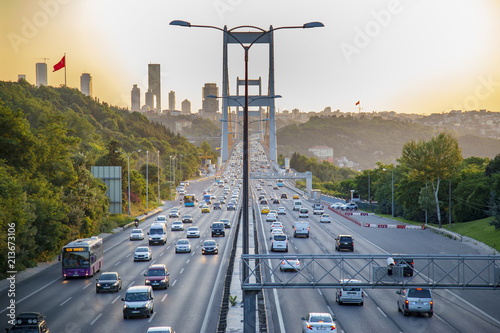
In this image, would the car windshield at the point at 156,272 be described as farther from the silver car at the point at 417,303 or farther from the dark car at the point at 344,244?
the dark car at the point at 344,244

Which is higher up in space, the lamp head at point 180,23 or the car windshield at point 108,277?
the lamp head at point 180,23

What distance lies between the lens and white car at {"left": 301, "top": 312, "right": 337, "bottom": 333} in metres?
23.1

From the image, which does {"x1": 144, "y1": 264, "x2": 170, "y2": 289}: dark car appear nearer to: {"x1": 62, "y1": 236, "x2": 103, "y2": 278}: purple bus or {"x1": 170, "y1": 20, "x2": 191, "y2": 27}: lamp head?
{"x1": 62, "y1": 236, "x2": 103, "y2": 278}: purple bus

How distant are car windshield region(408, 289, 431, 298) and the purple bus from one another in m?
20.2

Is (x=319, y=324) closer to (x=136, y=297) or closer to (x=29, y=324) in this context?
(x=136, y=297)

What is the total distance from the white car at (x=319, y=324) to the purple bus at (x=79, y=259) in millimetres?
19956

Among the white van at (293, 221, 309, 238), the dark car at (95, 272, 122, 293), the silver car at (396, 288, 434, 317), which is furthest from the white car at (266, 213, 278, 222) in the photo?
the silver car at (396, 288, 434, 317)

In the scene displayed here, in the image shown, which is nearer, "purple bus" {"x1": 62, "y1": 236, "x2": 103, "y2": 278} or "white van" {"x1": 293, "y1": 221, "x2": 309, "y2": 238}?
"purple bus" {"x1": 62, "y1": 236, "x2": 103, "y2": 278}

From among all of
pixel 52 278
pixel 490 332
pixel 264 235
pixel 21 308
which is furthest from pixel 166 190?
pixel 490 332

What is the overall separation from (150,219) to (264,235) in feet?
85.7

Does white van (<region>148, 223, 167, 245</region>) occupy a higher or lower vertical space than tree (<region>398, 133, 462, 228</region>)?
lower

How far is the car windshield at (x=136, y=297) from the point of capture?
28.7m

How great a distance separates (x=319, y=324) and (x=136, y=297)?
9515 millimetres

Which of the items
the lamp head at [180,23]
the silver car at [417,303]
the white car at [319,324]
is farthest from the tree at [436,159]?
the lamp head at [180,23]
